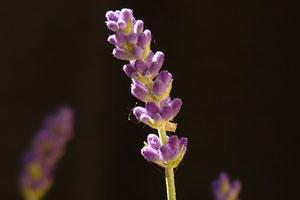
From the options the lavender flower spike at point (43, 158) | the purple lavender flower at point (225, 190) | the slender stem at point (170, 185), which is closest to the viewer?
the slender stem at point (170, 185)

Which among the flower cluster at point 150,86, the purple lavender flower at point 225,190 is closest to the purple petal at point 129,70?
the flower cluster at point 150,86

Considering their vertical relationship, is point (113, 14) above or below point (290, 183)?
above

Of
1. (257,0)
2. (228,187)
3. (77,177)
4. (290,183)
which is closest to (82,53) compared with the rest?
(77,177)

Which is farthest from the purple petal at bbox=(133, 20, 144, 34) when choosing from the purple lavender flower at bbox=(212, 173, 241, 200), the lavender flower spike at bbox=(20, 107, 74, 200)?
the lavender flower spike at bbox=(20, 107, 74, 200)

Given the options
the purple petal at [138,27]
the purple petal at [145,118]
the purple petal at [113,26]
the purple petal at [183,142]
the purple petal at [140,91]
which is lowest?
the purple petal at [183,142]

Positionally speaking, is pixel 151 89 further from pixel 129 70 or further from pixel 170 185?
pixel 170 185

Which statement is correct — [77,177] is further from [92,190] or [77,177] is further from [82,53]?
[82,53]

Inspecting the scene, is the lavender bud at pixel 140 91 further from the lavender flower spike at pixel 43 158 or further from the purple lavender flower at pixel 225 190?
the lavender flower spike at pixel 43 158

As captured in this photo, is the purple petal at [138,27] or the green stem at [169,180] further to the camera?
the purple petal at [138,27]
